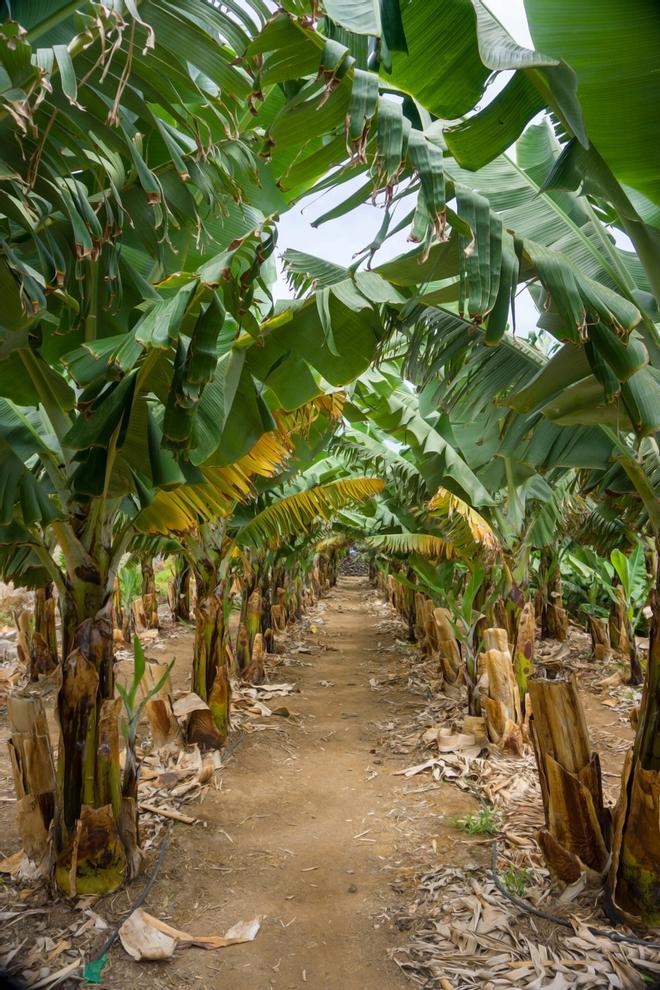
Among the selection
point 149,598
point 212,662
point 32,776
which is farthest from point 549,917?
point 149,598

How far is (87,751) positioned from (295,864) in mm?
1723

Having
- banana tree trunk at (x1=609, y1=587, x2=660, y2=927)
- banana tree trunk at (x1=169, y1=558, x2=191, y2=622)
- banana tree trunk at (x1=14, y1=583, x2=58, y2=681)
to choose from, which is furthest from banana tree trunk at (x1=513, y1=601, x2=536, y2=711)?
banana tree trunk at (x1=169, y1=558, x2=191, y2=622)

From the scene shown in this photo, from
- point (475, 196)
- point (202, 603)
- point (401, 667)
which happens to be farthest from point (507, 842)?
point (401, 667)

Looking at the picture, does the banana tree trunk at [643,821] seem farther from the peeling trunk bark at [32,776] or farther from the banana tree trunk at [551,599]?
the banana tree trunk at [551,599]

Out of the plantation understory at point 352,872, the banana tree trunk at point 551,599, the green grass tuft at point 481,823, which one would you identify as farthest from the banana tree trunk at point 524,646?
the banana tree trunk at point 551,599

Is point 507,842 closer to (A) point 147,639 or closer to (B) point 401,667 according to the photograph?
(B) point 401,667

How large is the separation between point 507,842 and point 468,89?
13.9 feet

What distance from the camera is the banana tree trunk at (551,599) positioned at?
11.6 m

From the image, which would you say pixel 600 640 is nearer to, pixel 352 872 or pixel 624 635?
pixel 624 635

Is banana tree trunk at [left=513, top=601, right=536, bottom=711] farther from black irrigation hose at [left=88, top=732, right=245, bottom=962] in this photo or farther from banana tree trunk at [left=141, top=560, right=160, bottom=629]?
banana tree trunk at [left=141, top=560, right=160, bottom=629]

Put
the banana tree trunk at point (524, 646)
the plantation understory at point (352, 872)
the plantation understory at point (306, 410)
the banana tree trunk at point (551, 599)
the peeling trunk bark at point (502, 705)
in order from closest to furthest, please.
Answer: the plantation understory at point (306, 410) < the plantation understory at point (352, 872) < the peeling trunk bark at point (502, 705) < the banana tree trunk at point (524, 646) < the banana tree trunk at point (551, 599)

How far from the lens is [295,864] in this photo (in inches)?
161

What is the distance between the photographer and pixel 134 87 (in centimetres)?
202

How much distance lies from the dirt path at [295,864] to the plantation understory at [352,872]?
13 mm
